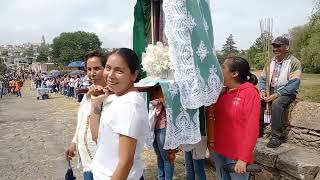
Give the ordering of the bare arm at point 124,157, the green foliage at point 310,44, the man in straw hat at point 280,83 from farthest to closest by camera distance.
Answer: the green foliage at point 310,44, the man in straw hat at point 280,83, the bare arm at point 124,157

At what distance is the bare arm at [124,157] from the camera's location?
2.06 meters

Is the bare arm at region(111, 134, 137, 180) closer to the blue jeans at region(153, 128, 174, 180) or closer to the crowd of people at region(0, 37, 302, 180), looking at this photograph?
the crowd of people at region(0, 37, 302, 180)

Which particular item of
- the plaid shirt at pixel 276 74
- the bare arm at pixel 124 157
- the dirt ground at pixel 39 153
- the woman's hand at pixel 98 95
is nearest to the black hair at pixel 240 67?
the woman's hand at pixel 98 95

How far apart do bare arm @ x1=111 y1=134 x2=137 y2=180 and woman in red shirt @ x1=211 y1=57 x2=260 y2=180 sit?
4.62ft

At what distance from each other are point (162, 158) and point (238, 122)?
1.77m

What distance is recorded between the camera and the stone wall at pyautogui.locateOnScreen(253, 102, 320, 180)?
4.36 metres

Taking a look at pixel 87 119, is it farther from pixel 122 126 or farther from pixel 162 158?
pixel 162 158

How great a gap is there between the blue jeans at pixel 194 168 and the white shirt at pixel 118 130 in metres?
2.07

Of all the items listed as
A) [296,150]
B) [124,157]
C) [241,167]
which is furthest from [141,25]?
[124,157]

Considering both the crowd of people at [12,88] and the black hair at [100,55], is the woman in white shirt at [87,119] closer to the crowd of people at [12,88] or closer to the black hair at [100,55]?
the black hair at [100,55]

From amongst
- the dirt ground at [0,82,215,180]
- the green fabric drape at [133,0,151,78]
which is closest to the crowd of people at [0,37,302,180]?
the green fabric drape at [133,0,151,78]

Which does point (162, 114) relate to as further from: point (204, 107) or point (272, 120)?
point (272, 120)

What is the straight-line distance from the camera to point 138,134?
6.97 feet

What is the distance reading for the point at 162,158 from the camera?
4.77 metres
